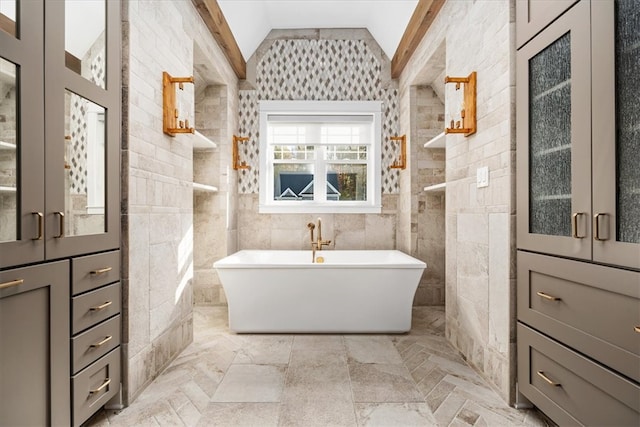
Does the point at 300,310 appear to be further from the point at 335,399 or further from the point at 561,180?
the point at 561,180

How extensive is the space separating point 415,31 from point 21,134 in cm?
314

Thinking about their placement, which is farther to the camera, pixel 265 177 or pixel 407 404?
pixel 265 177

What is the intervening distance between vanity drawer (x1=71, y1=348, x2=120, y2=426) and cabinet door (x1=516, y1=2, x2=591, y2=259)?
7.14 feet

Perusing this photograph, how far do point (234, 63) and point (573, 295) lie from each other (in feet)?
12.2

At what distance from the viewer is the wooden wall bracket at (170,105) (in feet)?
7.61

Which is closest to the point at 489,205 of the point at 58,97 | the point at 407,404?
the point at 407,404

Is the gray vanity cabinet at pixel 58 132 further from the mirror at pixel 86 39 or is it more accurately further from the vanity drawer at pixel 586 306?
the vanity drawer at pixel 586 306

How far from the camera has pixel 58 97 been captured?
1.44m

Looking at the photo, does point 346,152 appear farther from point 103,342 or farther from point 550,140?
point 103,342

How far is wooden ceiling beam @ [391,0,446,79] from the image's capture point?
2.95m

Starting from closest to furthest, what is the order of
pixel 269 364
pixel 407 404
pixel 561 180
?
1. pixel 561 180
2. pixel 407 404
3. pixel 269 364

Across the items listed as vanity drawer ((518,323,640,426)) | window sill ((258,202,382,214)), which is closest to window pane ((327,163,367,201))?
window sill ((258,202,382,214))

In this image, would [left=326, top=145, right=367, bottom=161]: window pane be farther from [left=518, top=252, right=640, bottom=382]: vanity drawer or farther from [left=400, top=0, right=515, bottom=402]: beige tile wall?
[left=518, top=252, right=640, bottom=382]: vanity drawer

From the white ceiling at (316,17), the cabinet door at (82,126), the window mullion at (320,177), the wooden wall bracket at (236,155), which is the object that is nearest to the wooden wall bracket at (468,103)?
the white ceiling at (316,17)
